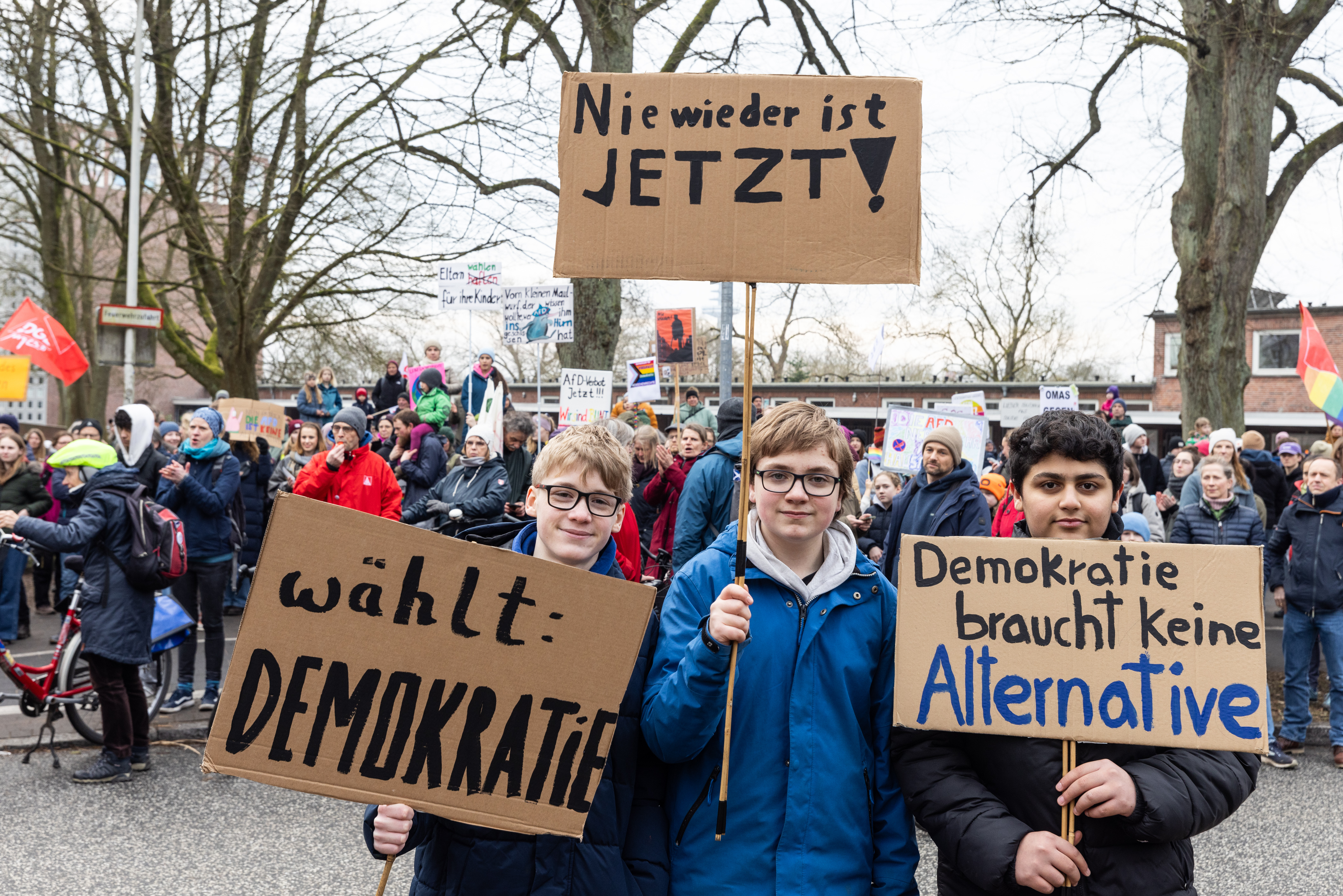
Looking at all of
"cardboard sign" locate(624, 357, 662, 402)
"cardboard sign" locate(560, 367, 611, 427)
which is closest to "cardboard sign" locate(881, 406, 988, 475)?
"cardboard sign" locate(560, 367, 611, 427)

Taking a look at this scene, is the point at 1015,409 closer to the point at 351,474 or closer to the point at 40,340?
the point at 351,474

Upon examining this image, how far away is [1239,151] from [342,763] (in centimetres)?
1272

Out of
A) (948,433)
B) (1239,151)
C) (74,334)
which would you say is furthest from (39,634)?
(74,334)

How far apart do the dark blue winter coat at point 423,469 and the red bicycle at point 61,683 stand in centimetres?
317

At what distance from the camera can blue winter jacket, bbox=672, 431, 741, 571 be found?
6.40 meters

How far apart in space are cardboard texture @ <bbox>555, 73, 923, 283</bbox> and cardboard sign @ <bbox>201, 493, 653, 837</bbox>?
0.81 metres

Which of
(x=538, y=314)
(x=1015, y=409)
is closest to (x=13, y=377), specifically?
(x=538, y=314)

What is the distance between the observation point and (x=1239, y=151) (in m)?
12.0

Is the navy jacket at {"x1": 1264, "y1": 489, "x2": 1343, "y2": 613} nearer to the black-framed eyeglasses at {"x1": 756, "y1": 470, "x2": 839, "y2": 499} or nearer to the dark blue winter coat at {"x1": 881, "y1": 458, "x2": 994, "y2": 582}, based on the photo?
the dark blue winter coat at {"x1": 881, "y1": 458, "x2": 994, "y2": 582}

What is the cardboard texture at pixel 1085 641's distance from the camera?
2.12 m

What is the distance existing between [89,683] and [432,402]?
536cm

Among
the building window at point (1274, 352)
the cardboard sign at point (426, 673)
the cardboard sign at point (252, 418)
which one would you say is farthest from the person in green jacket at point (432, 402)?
the building window at point (1274, 352)

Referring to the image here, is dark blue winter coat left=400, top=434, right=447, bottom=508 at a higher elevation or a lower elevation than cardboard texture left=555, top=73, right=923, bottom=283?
lower

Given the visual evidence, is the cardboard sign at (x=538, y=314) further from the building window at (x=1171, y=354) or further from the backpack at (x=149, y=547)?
the building window at (x=1171, y=354)
